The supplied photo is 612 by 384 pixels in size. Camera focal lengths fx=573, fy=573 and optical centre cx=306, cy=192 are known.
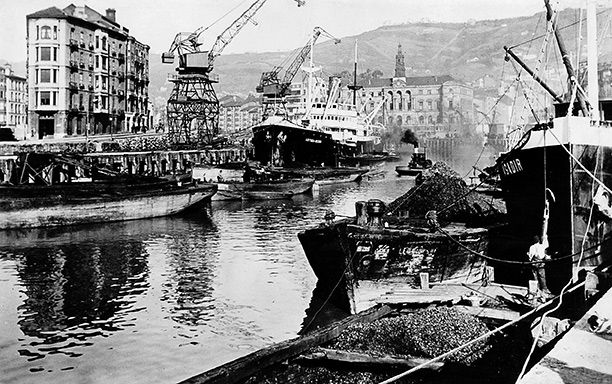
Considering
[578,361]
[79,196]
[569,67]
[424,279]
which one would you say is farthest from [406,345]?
[79,196]

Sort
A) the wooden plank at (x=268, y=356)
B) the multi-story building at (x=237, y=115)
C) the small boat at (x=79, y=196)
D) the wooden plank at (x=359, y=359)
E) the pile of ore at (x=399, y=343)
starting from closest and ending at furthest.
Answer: the wooden plank at (x=268, y=356) < the pile of ore at (x=399, y=343) < the wooden plank at (x=359, y=359) < the small boat at (x=79, y=196) < the multi-story building at (x=237, y=115)

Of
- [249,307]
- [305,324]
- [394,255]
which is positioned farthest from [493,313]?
[249,307]

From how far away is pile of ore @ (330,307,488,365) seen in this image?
1139 centimetres

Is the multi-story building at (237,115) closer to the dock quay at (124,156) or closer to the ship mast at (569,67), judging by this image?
the dock quay at (124,156)

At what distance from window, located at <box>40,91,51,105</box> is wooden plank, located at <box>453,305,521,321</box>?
67.4m

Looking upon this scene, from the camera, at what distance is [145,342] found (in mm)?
15031

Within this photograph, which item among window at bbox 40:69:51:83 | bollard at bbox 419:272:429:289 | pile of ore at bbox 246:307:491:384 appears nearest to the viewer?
pile of ore at bbox 246:307:491:384

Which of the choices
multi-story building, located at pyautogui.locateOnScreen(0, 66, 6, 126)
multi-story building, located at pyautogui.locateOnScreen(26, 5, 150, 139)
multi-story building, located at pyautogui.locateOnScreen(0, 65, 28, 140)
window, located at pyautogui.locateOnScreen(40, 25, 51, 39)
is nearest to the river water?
multi-story building, located at pyautogui.locateOnScreen(26, 5, 150, 139)

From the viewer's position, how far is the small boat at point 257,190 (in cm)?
4694

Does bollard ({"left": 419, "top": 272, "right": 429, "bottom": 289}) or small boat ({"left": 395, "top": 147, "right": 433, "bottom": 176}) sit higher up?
small boat ({"left": 395, "top": 147, "right": 433, "bottom": 176})

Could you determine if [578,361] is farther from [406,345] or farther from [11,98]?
[11,98]

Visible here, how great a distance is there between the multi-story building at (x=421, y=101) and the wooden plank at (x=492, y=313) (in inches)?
6540

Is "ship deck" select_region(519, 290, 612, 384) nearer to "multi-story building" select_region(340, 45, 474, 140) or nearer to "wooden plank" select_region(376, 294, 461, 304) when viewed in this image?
"wooden plank" select_region(376, 294, 461, 304)

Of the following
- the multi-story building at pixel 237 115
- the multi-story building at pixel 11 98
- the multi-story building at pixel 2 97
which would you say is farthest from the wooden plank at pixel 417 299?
the multi-story building at pixel 237 115
